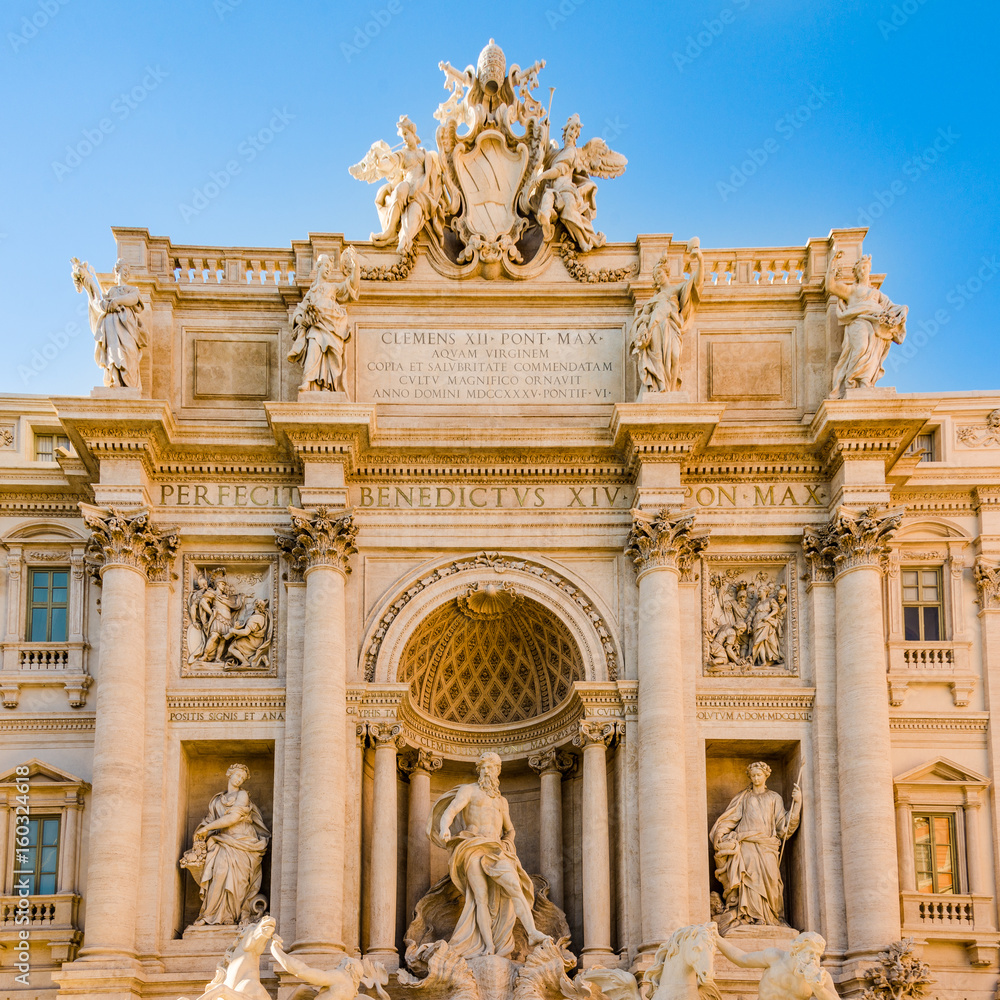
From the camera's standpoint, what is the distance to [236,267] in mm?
31672

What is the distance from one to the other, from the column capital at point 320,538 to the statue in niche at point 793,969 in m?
8.61

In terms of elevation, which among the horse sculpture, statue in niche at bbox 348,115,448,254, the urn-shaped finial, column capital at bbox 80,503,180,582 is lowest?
the horse sculpture

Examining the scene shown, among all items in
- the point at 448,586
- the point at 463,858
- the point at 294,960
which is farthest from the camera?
the point at 448,586

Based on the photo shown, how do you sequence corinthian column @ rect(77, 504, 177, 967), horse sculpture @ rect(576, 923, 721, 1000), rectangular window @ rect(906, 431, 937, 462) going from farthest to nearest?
1. rectangular window @ rect(906, 431, 937, 462)
2. corinthian column @ rect(77, 504, 177, 967)
3. horse sculpture @ rect(576, 923, 721, 1000)

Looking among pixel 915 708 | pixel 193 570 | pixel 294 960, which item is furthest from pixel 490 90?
pixel 294 960

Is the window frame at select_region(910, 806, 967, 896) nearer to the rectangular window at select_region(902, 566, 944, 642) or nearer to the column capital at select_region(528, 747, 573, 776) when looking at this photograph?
the rectangular window at select_region(902, 566, 944, 642)

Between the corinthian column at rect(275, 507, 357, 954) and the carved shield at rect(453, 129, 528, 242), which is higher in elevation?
the carved shield at rect(453, 129, 528, 242)

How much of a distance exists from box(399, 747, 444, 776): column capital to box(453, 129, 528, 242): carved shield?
27.9 feet

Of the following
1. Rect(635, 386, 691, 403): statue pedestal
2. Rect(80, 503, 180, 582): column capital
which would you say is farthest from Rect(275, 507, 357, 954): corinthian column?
Rect(635, 386, 691, 403): statue pedestal

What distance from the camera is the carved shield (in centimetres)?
3188

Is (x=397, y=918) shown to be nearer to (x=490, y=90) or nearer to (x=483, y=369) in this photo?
(x=483, y=369)

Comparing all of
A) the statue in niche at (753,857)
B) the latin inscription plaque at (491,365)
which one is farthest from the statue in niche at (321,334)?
the statue in niche at (753,857)

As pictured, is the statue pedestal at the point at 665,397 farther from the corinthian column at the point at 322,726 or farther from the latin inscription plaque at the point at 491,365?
the corinthian column at the point at 322,726

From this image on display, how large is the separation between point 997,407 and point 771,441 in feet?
14.6
